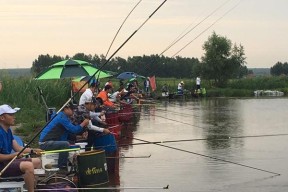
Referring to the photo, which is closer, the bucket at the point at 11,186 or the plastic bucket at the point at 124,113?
the bucket at the point at 11,186

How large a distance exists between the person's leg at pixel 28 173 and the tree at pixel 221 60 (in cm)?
4545

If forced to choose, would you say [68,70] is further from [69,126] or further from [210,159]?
[69,126]

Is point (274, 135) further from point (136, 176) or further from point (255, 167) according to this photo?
point (136, 176)

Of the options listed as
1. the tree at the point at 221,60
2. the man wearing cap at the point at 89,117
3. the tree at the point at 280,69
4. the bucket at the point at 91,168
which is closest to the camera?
the bucket at the point at 91,168

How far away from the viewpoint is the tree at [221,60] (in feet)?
174

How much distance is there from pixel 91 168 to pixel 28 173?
1.65 m

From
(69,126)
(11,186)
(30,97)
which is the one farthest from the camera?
(30,97)

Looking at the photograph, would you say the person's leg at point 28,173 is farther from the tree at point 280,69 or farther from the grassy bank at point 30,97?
the tree at point 280,69

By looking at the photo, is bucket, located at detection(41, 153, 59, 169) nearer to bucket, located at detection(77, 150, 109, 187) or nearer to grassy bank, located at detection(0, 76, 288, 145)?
bucket, located at detection(77, 150, 109, 187)

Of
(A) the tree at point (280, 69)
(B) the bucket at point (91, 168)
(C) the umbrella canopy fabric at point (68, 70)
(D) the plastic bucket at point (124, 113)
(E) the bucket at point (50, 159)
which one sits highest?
(A) the tree at point (280, 69)

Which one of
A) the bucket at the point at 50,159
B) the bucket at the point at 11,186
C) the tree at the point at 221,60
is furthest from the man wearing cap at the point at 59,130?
the tree at the point at 221,60

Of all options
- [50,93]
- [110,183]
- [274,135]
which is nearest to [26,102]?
[50,93]

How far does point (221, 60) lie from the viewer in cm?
5338

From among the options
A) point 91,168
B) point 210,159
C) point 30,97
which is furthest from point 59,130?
point 30,97
